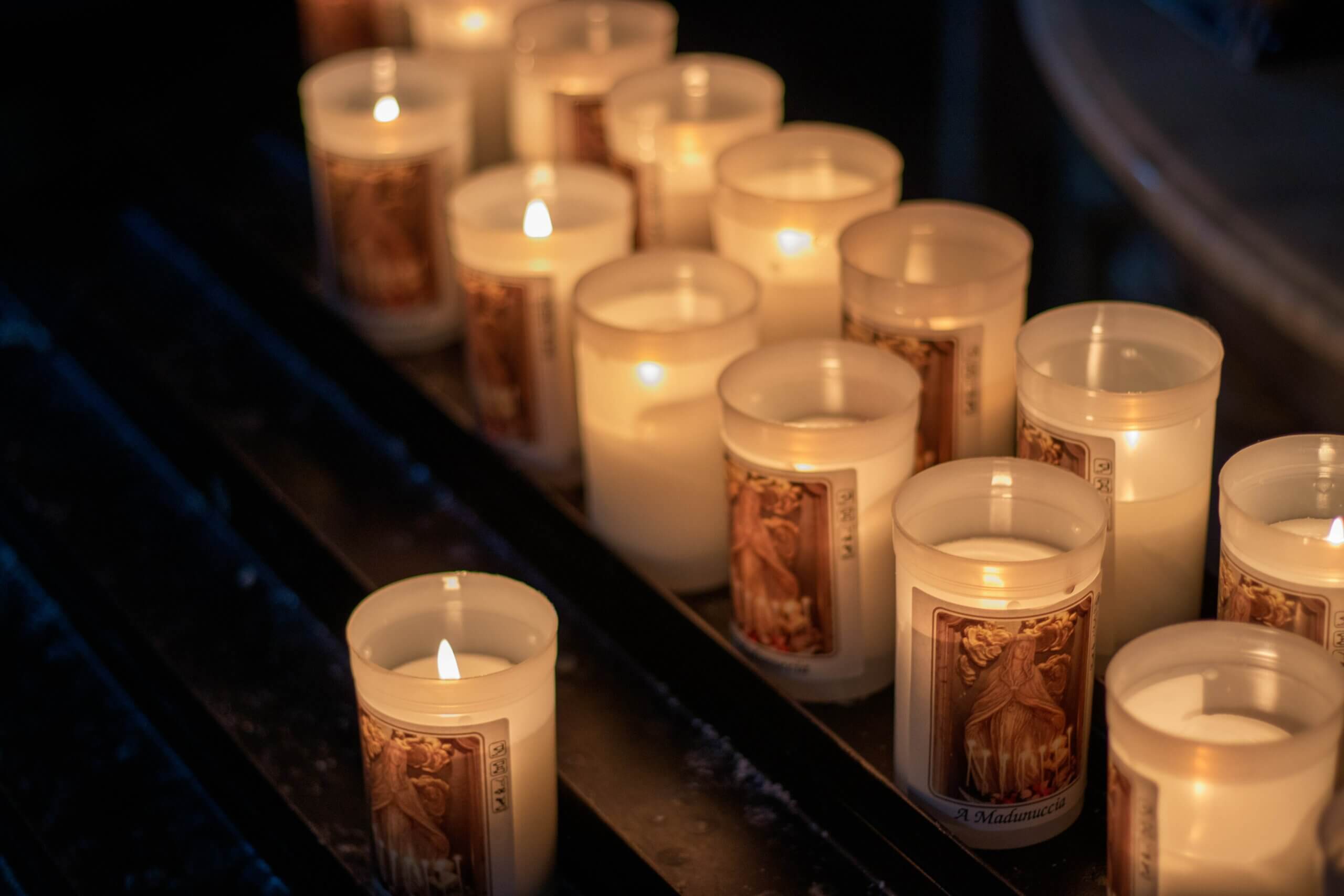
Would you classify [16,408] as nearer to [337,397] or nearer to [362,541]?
[337,397]

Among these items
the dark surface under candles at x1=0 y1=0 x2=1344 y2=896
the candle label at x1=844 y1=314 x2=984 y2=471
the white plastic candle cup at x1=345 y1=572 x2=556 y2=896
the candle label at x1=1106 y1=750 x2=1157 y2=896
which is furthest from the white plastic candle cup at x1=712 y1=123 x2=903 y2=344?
the candle label at x1=1106 y1=750 x2=1157 y2=896

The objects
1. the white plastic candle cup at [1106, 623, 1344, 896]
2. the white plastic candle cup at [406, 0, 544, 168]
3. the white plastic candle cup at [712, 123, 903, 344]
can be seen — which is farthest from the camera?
the white plastic candle cup at [406, 0, 544, 168]

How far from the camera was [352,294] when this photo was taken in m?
1.44

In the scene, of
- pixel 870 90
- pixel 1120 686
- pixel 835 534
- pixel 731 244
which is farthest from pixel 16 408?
pixel 870 90

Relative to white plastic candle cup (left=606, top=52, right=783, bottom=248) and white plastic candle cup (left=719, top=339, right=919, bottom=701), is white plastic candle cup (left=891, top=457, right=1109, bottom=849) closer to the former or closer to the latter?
white plastic candle cup (left=719, top=339, right=919, bottom=701)

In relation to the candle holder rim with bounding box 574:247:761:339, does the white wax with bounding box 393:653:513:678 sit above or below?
below

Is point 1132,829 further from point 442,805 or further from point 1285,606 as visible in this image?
point 442,805

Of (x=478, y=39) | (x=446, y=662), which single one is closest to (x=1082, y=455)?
(x=446, y=662)

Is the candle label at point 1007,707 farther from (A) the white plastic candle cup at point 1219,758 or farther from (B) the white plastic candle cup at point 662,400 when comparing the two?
(B) the white plastic candle cup at point 662,400

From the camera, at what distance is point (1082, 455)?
3.16 feet

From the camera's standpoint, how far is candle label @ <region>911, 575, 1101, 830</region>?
88 centimetres

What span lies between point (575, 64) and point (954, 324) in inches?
19.3

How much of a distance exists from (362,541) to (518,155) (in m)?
0.41

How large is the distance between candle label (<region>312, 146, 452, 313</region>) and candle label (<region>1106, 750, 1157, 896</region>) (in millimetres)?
783
